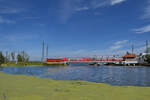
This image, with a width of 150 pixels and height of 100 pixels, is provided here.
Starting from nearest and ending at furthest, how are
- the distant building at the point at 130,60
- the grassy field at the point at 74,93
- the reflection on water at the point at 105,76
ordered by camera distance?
the grassy field at the point at 74,93 < the reflection on water at the point at 105,76 < the distant building at the point at 130,60

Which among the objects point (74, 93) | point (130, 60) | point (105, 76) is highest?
point (130, 60)

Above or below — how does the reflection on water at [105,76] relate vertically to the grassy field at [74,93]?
below

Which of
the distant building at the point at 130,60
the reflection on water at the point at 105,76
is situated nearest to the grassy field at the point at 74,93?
the reflection on water at the point at 105,76

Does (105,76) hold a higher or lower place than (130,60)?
lower

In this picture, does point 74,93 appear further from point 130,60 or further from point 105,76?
point 130,60

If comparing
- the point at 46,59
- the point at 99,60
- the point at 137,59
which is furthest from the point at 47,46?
the point at 137,59

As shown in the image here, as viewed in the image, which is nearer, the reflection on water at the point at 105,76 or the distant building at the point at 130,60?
the reflection on water at the point at 105,76

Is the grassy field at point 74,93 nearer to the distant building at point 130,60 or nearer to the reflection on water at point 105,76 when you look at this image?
the reflection on water at point 105,76

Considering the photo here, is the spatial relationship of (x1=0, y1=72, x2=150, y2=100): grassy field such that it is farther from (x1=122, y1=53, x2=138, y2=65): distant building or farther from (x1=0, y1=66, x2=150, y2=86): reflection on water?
(x1=122, y1=53, x2=138, y2=65): distant building

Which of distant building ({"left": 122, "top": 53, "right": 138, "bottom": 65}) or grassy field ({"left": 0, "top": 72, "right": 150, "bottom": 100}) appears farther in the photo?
distant building ({"left": 122, "top": 53, "right": 138, "bottom": 65})

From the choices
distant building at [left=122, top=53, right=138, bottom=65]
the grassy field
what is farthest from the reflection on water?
distant building at [left=122, top=53, right=138, bottom=65]

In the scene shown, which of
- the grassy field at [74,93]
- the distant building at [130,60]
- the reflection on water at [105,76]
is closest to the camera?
the grassy field at [74,93]

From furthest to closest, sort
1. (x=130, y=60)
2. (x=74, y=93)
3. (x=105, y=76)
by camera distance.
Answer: (x=130, y=60), (x=105, y=76), (x=74, y=93)

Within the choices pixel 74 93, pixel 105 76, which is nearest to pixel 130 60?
pixel 105 76
